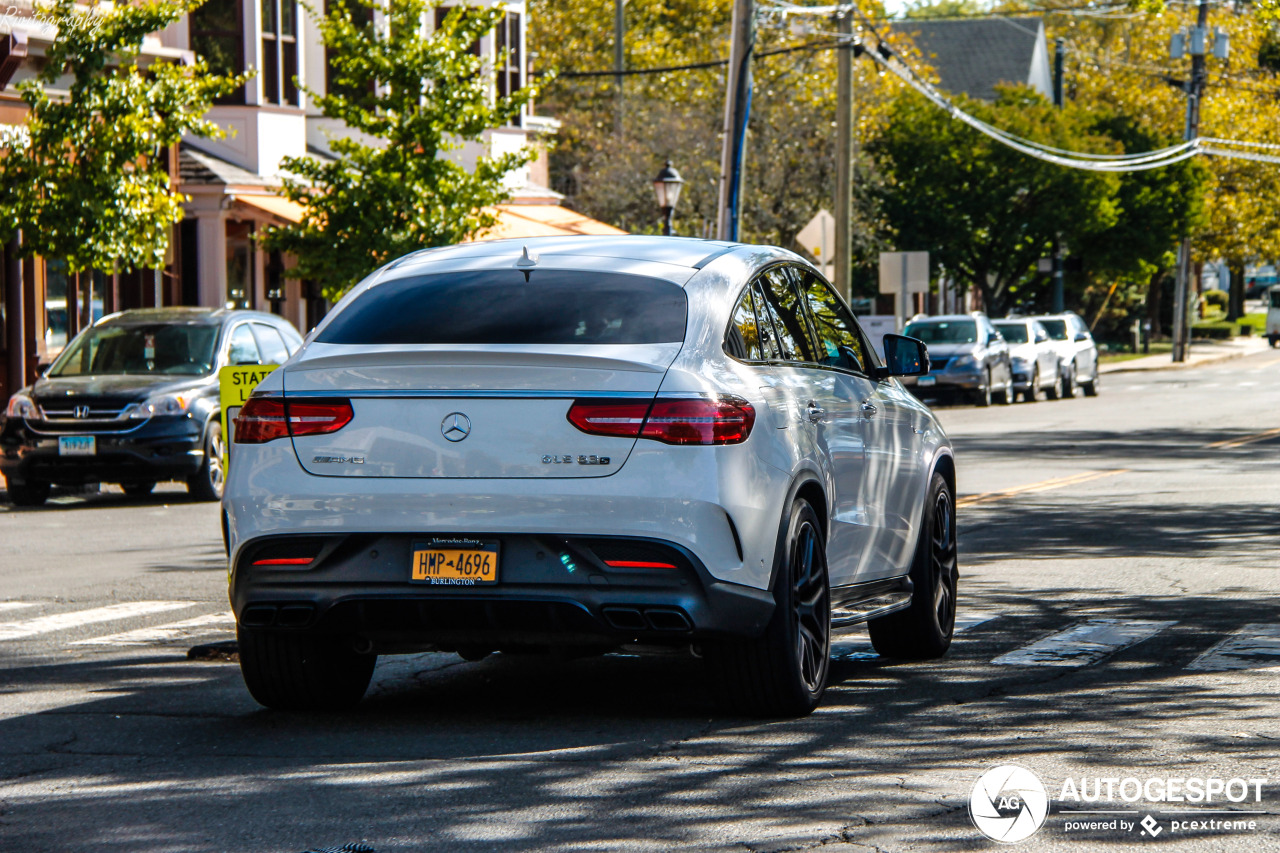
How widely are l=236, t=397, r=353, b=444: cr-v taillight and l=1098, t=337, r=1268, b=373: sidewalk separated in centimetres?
4804

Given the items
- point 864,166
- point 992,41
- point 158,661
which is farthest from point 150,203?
point 992,41

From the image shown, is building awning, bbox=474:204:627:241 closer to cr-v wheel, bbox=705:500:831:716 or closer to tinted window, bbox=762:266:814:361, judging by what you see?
tinted window, bbox=762:266:814:361

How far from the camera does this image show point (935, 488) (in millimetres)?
8836

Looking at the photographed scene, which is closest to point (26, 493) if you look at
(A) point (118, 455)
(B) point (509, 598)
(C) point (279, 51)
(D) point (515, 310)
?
(A) point (118, 455)

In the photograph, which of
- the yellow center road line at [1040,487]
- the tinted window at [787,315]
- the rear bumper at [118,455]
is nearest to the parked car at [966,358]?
the yellow center road line at [1040,487]

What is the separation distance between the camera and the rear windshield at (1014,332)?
3859cm

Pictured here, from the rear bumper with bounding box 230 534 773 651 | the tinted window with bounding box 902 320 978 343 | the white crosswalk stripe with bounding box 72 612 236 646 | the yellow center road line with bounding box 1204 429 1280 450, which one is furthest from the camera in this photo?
the tinted window with bounding box 902 320 978 343

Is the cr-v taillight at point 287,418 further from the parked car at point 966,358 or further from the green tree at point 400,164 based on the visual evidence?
the parked car at point 966,358

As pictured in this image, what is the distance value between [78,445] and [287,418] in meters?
11.3

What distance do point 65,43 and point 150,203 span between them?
200 cm

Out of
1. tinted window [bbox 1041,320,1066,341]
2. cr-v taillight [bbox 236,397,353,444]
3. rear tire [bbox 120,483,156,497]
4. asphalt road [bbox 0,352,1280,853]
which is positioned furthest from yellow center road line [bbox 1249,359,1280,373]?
cr-v taillight [bbox 236,397,353,444]

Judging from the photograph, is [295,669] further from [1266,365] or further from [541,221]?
[1266,365]

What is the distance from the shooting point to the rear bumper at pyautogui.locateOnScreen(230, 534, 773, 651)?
6.37m

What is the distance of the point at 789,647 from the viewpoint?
22.2 feet
